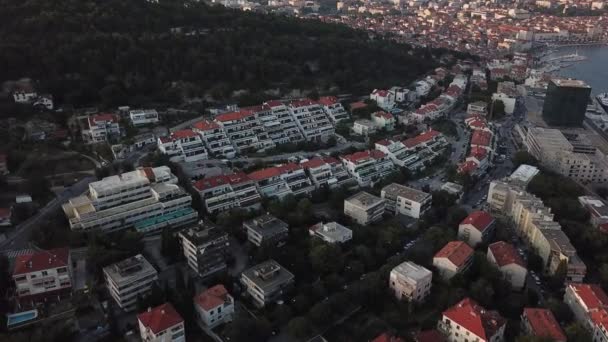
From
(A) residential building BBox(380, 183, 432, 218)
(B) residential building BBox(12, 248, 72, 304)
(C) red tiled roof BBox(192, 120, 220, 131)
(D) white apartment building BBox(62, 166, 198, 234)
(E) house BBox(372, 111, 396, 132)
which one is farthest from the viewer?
(E) house BBox(372, 111, 396, 132)

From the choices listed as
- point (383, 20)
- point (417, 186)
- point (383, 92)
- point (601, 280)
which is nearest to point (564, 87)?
point (383, 92)

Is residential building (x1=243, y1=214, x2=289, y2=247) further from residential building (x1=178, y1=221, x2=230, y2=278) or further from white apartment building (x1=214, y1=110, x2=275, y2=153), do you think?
white apartment building (x1=214, y1=110, x2=275, y2=153)

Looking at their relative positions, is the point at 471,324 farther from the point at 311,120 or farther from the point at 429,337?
the point at 311,120

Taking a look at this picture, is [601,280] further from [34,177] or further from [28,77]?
[28,77]

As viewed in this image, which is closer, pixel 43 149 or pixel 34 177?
pixel 34 177

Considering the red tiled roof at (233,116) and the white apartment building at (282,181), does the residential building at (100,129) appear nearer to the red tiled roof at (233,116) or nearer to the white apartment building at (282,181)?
the red tiled roof at (233,116)

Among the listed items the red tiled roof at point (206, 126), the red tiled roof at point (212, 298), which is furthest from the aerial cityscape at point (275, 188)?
the red tiled roof at point (206, 126)

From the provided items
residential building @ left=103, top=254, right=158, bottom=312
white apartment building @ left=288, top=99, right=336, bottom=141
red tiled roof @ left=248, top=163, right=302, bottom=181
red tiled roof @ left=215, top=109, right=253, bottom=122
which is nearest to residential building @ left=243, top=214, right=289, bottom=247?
red tiled roof @ left=248, top=163, right=302, bottom=181
